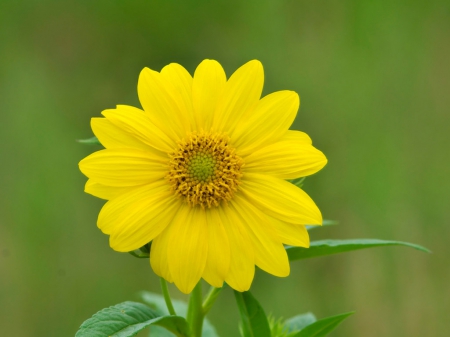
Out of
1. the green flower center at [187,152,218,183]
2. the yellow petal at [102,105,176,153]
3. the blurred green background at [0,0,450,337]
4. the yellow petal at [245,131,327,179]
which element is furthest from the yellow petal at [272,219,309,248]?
the blurred green background at [0,0,450,337]

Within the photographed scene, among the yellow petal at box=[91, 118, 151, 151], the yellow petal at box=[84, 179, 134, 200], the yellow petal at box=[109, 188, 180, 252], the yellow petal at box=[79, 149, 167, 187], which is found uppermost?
the yellow petal at box=[91, 118, 151, 151]

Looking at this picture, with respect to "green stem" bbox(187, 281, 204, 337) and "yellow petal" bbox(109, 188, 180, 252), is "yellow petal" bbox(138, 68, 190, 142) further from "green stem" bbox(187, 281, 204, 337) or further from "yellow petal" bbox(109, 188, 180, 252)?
"green stem" bbox(187, 281, 204, 337)

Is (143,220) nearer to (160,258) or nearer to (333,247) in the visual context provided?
(160,258)

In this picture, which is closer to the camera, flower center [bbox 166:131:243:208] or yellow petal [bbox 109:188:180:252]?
yellow petal [bbox 109:188:180:252]

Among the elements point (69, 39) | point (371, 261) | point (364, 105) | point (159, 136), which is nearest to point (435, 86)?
point (364, 105)

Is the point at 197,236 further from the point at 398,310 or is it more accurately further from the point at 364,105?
the point at 364,105

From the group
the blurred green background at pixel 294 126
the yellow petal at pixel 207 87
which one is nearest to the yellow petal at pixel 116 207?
the yellow petal at pixel 207 87
